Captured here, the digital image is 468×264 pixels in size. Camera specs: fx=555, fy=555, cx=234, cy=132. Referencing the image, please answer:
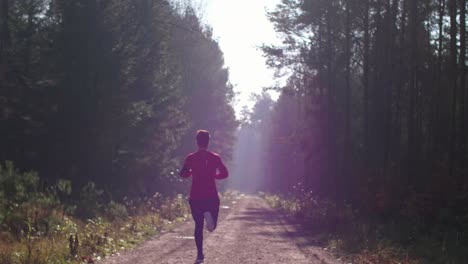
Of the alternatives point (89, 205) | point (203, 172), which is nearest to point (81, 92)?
point (89, 205)

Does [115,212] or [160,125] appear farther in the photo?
[160,125]

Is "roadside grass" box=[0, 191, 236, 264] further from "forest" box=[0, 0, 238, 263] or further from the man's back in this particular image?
the man's back

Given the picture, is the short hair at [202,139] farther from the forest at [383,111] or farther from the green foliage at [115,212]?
the green foliage at [115,212]

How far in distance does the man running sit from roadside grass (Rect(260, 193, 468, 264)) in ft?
12.4

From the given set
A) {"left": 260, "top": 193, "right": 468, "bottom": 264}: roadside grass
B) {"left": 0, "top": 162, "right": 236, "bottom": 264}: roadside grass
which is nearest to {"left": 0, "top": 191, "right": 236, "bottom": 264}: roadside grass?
{"left": 0, "top": 162, "right": 236, "bottom": 264}: roadside grass

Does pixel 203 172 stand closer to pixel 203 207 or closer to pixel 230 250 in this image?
pixel 203 207

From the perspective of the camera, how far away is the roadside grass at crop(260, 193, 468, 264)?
38.8ft

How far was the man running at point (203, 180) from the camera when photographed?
30.9ft

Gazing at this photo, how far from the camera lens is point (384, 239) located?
1448 cm

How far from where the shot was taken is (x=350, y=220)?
1950cm

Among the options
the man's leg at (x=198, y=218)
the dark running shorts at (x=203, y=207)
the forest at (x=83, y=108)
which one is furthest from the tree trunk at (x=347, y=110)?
the dark running shorts at (x=203, y=207)

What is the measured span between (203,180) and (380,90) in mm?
20036

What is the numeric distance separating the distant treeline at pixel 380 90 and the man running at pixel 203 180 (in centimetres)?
1027

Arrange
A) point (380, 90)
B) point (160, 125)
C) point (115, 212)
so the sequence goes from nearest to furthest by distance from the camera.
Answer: point (115, 212) → point (160, 125) → point (380, 90)
